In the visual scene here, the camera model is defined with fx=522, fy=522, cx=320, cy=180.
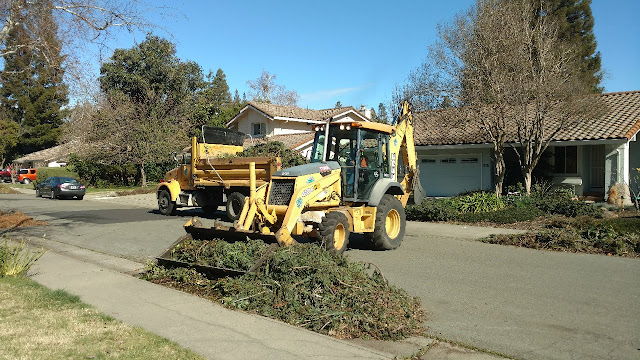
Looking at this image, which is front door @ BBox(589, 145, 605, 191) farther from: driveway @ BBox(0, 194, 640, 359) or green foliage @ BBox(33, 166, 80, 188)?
green foliage @ BBox(33, 166, 80, 188)

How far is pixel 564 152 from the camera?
22859 millimetres

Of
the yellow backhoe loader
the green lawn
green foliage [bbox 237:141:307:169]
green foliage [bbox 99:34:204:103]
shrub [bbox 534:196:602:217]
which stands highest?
green foliage [bbox 99:34:204:103]

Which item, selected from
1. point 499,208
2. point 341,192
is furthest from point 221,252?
point 499,208

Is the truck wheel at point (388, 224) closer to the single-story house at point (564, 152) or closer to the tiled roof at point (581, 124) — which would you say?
the tiled roof at point (581, 124)

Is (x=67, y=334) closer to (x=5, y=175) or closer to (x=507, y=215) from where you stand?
(x=507, y=215)

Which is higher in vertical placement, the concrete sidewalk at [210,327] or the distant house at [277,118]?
→ the distant house at [277,118]

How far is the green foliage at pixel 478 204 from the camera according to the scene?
1800 centimetres

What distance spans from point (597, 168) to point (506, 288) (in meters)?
17.0

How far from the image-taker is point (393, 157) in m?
12.6

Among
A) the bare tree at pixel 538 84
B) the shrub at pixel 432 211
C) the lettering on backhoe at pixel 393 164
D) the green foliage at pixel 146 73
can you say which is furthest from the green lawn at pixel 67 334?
the green foliage at pixel 146 73

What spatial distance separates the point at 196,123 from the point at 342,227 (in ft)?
113

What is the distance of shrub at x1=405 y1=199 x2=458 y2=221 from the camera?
17.4 m

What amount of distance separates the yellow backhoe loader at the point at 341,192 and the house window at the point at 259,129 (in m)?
23.8

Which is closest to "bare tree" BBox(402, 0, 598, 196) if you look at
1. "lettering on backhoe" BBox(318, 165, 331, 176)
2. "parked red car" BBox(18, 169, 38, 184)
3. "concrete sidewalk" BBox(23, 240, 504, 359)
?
"lettering on backhoe" BBox(318, 165, 331, 176)
